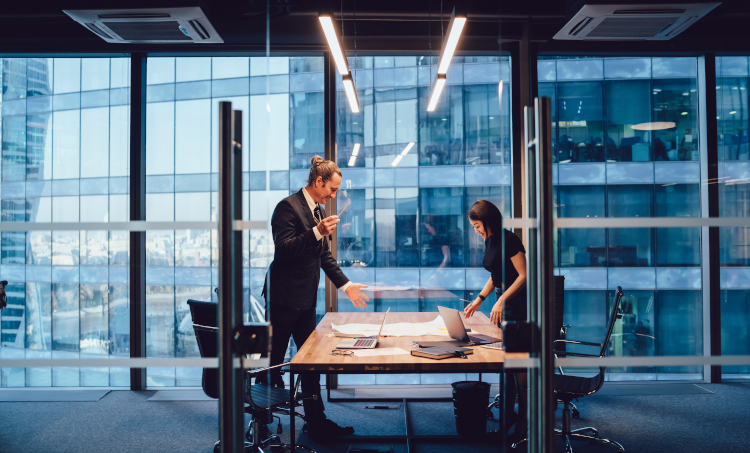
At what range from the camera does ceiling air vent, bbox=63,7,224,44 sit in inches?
131

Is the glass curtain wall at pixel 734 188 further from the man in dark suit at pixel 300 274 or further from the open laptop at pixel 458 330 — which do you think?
the man in dark suit at pixel 300 274

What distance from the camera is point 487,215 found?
3.13 metres

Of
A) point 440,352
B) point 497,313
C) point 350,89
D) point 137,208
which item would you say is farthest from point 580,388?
point 137,208

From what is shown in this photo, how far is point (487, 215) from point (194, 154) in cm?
260

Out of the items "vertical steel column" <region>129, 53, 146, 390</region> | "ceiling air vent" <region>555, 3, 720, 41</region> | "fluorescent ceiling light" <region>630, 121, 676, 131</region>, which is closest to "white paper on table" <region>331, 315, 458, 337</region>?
"vertical steel column" <region>129, 53, 146, 390</region>

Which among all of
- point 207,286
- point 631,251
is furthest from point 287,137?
point 631,251

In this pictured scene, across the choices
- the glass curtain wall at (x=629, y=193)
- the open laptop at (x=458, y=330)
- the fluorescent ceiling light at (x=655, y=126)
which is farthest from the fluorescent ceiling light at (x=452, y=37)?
the fluorescent ceiling light at (x=655, y=126)

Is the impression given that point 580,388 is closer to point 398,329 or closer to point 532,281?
point 398,329

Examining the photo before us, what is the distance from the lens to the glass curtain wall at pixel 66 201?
4.13 m

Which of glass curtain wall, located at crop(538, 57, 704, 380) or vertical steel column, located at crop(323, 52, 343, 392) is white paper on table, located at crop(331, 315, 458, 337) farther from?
glass curtain wall, located at crop(538, 57, 704, 380)

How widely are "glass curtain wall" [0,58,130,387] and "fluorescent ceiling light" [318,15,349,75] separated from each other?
2243 mm

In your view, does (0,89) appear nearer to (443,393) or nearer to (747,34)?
(443,393)

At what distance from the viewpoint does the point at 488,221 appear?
3137mm

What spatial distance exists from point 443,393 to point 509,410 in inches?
42.0
